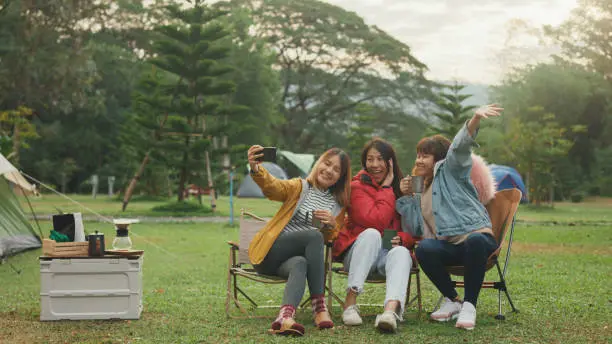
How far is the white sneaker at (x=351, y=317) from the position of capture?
392 centimetres

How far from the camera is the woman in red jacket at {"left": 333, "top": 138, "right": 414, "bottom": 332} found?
155 inches

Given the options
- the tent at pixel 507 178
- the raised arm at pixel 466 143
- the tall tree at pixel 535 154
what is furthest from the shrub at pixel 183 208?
the raised arm at pixel 466 143

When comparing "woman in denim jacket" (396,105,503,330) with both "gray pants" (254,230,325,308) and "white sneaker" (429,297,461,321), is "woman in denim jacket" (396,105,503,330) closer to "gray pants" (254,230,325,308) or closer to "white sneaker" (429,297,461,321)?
"white sneaker" (429,297,461,321)

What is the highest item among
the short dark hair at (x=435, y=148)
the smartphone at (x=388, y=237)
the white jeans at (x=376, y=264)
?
the short dark hair at (x=435, y=148)

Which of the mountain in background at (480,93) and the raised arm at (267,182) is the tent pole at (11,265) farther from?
the mountain in background at (480,93)

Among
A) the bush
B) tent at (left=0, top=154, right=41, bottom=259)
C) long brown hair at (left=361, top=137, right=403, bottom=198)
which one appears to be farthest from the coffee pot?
the bush

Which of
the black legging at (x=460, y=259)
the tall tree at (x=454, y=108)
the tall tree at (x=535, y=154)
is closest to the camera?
the black legging at (x=460, y=259)

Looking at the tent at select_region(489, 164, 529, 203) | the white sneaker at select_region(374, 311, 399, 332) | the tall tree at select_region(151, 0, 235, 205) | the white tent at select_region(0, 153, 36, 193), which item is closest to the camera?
the white sneaker at select_region(374, 311, 399, 332)

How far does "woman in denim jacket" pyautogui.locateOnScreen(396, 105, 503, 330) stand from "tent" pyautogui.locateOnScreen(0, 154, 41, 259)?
4.89 metres

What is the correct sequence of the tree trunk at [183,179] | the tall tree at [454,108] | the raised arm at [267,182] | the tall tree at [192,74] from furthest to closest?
the tall tree at [454,108] → the tree trunk at [183,179] → the tall tree at [192,74] → the raised arm at [267,182]

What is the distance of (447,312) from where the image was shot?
4133mm

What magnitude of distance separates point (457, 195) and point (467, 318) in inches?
25.5

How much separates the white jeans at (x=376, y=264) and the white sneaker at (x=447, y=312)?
0.27m

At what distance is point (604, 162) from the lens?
1108 inches
